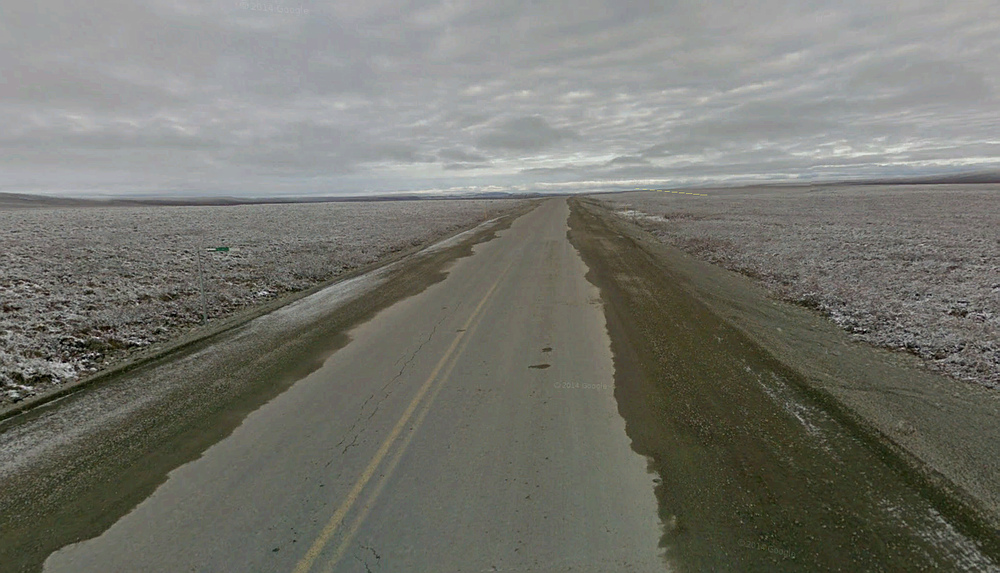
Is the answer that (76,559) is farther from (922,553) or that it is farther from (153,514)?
(922,553)

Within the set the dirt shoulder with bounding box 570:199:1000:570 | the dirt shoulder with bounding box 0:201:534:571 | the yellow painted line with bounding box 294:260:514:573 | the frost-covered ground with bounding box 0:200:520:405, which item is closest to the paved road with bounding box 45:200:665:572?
the yellow painted line with bounding box 294:260:514:573

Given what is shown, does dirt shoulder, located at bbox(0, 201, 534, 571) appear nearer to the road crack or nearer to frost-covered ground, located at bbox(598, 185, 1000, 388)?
the road crack

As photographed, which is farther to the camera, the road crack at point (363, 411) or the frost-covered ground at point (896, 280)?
the frost-covered ground at point (896, 280)

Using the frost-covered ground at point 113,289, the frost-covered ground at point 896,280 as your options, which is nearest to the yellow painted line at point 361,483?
the frost-covered ground at point 113,289

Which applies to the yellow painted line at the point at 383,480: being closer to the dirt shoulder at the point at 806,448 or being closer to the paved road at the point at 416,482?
the paved road at the point at 416,482

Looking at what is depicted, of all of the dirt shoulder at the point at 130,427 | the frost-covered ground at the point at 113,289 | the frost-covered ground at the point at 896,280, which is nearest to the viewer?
the dirt shoulder at the point at 130,427

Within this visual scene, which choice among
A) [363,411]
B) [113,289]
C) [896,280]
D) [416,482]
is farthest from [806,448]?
[113,289]

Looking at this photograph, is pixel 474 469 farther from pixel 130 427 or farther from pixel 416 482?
pixel 130 427
